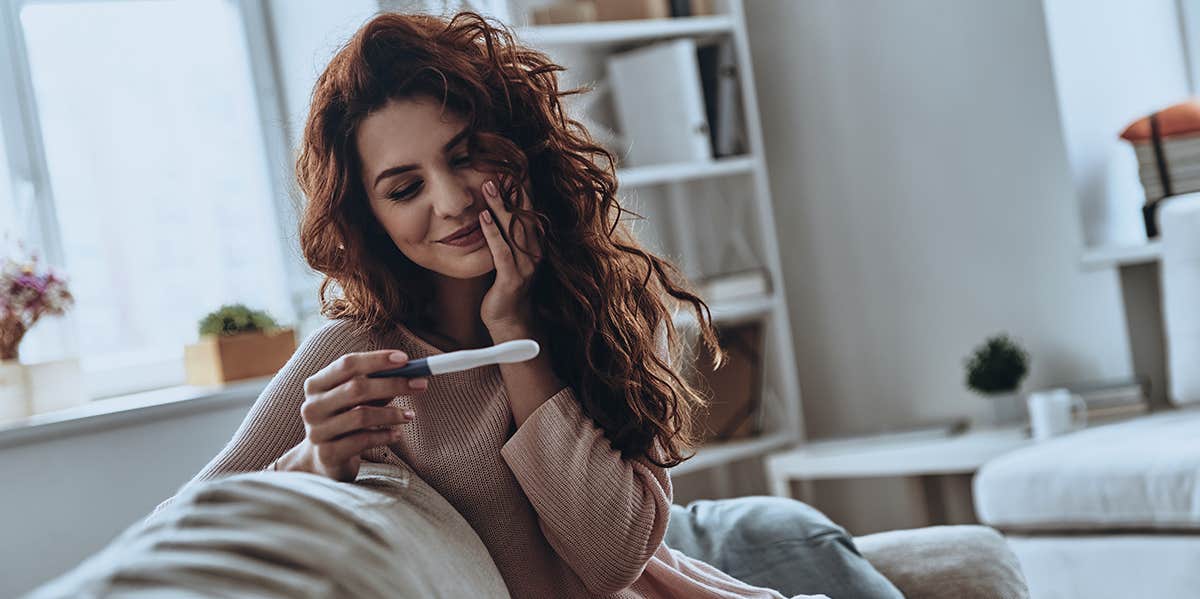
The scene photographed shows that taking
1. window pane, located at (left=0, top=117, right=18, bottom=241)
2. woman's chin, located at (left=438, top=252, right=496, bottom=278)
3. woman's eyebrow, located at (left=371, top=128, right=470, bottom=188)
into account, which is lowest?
woman's chin, located at (left=438, top=252, right=496, bottom=278)

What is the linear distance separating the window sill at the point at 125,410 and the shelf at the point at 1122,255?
186 centimetres

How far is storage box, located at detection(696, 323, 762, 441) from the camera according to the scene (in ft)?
11.2

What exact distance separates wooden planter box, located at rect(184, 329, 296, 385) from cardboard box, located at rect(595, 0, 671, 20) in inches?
45.8

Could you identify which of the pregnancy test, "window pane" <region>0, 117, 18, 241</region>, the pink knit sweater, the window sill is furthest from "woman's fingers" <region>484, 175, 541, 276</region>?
"window pane" <region>0, 117, 18, 241</region>

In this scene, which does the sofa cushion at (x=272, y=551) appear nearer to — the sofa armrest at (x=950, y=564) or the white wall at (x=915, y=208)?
the sofa armrest at (x=950, y=564)

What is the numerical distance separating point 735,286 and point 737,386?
27 cm

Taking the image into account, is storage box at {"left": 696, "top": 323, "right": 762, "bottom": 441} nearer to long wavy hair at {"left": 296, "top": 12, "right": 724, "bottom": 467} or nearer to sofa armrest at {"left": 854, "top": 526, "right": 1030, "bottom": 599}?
sofa armrest at {"left": 854, "top": 526, "right": 1030, "bottom": 599}

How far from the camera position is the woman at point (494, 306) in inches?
47.7

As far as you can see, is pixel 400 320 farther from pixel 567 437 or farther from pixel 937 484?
pixel 937 484

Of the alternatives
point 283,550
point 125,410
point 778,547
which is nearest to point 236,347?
point 125,410

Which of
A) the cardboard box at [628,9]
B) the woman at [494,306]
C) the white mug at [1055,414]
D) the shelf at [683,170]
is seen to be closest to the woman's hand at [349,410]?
the woman at [494,306]

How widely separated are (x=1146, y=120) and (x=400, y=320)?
2.18 metres

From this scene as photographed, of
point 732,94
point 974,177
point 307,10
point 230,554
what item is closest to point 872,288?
point 974,177

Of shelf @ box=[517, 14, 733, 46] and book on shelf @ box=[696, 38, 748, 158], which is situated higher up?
shelf @ box=[517, 14, 733, 46]
